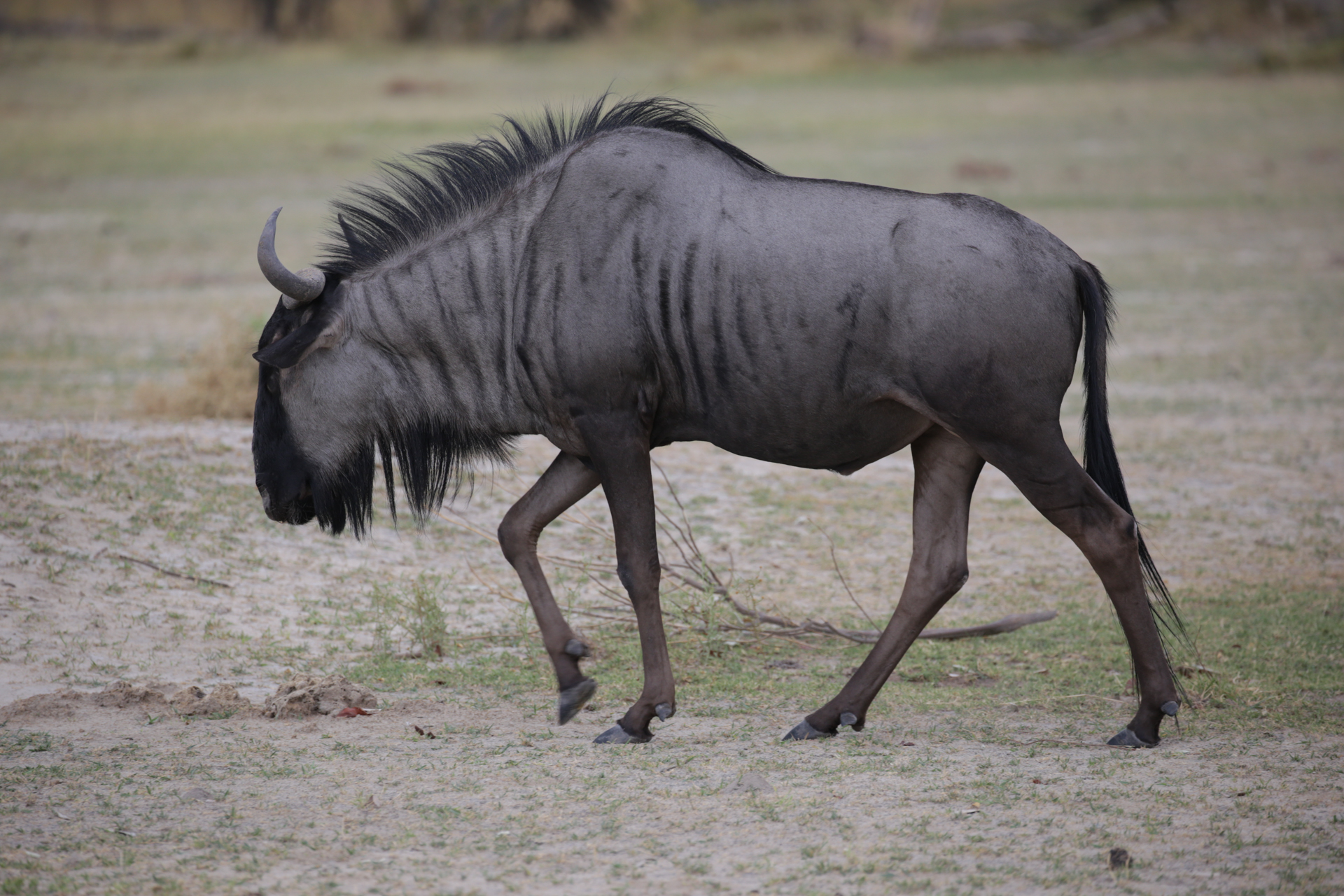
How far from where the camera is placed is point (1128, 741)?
4.64 meters

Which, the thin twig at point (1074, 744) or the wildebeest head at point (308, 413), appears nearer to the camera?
the thin twig at point (1074, 744)

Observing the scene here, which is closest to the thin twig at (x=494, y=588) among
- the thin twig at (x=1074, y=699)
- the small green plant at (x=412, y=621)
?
the small green plant at (x=412, y=621)

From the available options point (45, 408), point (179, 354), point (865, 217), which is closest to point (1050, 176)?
point (179, 354)

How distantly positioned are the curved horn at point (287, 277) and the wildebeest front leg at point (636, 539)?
3.25ft

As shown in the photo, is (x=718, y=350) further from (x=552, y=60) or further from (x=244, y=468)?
(x=552, y=60)

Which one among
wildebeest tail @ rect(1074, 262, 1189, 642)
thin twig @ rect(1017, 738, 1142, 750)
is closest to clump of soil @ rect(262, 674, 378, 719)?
thin twig @ rect(1017, 738, 1142, 750)

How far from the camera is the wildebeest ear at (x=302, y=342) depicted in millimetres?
4855

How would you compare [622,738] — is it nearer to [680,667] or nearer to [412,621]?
[680,667]

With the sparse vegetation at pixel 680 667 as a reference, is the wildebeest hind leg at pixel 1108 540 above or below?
above

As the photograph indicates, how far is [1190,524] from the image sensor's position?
7.59 metres

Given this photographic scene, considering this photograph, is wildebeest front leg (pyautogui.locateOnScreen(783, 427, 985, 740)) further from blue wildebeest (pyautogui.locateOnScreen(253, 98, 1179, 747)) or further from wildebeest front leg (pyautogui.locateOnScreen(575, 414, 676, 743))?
wildebeest front leg (pyautogui.locateOnScreen(575, 414, 676, 743))

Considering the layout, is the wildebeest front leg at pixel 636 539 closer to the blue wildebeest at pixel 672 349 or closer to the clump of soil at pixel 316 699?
the blue wildebeest at pixel 672 349

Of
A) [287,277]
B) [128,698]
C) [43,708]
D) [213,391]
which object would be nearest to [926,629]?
[287,277]

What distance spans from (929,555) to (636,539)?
0.99 meters
